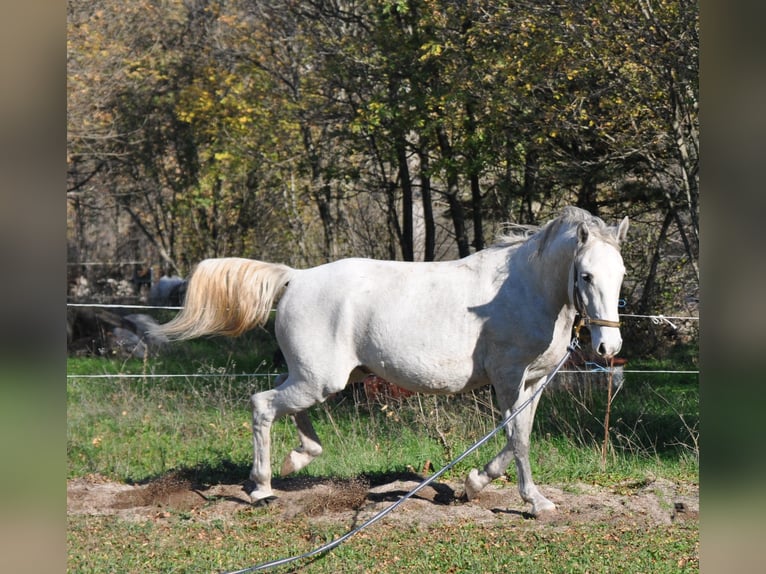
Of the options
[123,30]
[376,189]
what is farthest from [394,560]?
[123,30]

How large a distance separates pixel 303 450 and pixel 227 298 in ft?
4.33

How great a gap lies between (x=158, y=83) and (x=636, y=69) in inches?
451

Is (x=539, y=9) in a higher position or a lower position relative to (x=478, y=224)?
higher

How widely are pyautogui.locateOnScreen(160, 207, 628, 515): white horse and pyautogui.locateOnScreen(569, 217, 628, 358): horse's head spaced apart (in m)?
0.26

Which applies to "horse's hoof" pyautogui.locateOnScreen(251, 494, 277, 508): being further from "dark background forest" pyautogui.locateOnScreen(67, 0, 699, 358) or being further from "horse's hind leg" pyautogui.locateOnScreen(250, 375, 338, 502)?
"dark background forest" pyautogui.locateOnScreen(67, 0, 699, 358)

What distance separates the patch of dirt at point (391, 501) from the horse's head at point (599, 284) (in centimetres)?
153

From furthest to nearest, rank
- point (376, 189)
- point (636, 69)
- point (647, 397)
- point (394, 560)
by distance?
1. point (376, 189)
2. point (647, 397)
3. point (636, 69)
4. point (394, 560)

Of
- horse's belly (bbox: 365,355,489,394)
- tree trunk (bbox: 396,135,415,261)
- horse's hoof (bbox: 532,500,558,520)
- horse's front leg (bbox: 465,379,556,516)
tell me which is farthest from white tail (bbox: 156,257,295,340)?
tree trunk (bbox: 396,135,415,261)

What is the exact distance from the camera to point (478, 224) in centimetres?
1236

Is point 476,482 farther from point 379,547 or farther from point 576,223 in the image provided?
point 576,223

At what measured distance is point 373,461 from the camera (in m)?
7.65

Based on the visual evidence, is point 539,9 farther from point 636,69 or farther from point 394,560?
point 394,560

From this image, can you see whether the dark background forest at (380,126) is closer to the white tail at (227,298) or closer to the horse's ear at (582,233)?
the horse's ear at (582,233)
